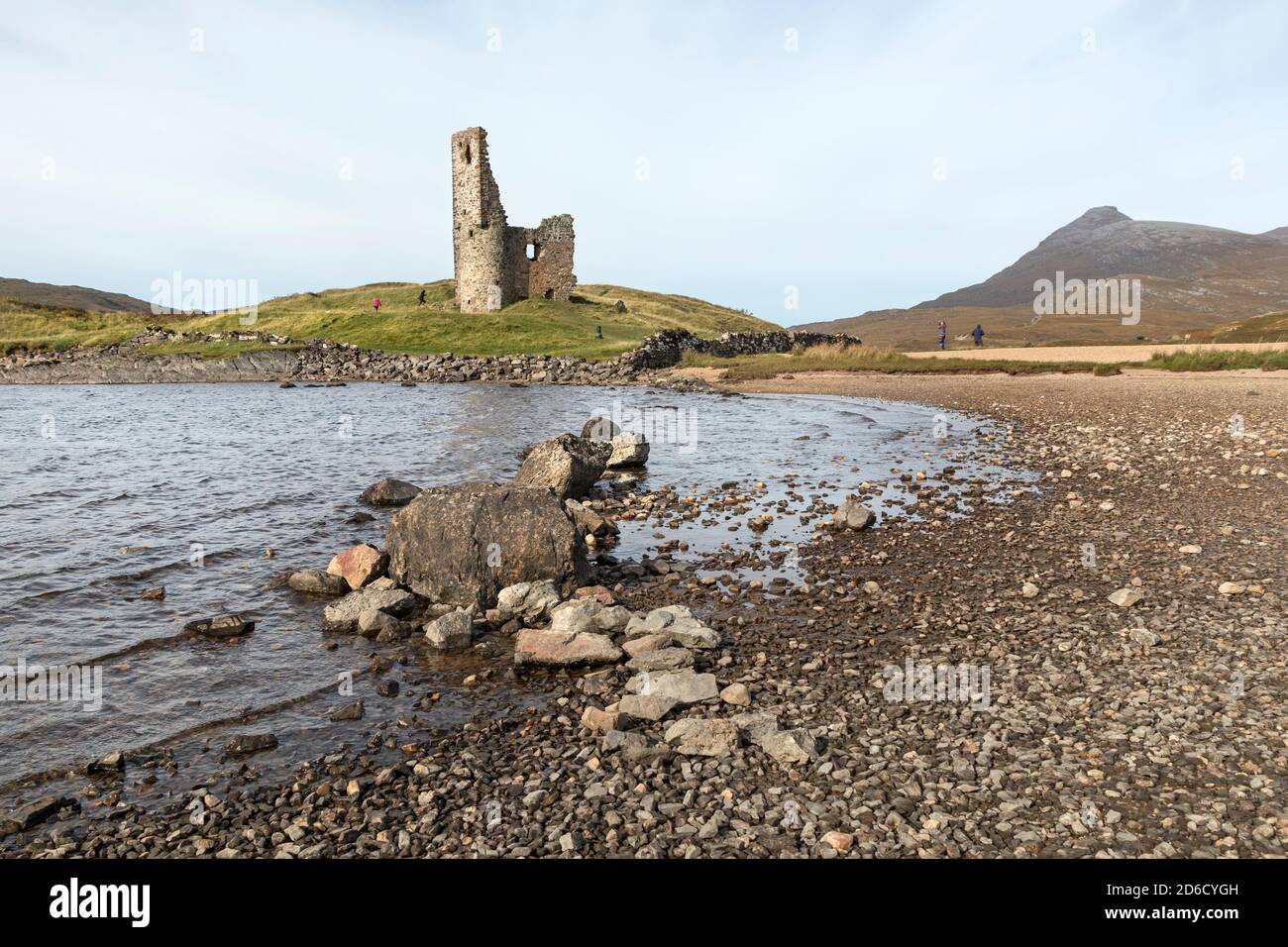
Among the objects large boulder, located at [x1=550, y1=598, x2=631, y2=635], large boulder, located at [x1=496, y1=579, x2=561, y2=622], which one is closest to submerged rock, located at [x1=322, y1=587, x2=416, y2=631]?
large boulder, located at [x1=496, y1=579, x2=561, y2=622]

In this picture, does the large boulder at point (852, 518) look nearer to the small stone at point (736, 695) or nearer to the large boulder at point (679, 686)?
the large boulder at point (679, 686)

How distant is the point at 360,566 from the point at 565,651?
4.74 m

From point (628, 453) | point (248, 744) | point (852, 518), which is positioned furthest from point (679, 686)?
point (628, 453)

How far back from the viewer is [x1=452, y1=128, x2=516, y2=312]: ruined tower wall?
75.8m

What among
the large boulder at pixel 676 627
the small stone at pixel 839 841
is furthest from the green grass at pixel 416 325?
the small stone at pixel 839 841

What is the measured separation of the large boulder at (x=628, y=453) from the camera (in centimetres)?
2300

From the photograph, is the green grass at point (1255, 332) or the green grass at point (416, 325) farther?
the green grass at point (416, 325)

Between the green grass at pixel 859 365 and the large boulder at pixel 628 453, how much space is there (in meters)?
33.6

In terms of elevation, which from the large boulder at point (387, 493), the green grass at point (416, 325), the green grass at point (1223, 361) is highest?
the green grass at point (416, 325)

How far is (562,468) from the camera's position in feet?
59.7

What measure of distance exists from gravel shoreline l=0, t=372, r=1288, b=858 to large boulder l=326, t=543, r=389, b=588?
14.0ft

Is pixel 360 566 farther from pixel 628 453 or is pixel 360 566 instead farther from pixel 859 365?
pixel 859 365

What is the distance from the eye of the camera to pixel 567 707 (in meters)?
8.36

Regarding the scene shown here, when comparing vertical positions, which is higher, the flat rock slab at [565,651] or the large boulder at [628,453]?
the large boulder at [628,453]
